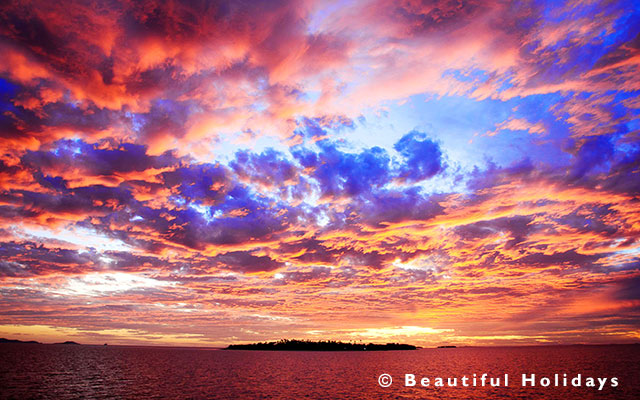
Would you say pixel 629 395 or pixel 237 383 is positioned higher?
pixel 629 395

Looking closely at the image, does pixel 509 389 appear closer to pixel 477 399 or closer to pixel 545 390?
pixel 545 390

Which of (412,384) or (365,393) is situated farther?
(412,384)

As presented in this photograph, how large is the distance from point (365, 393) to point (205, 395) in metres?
33.2

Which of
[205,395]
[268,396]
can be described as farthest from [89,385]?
[268,396]

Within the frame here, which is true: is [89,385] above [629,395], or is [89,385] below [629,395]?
below

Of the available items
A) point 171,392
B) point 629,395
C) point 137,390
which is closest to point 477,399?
point 629,395

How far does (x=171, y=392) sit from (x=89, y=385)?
25514mm

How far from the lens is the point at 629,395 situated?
68.6m

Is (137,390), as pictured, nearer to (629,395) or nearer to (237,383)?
(237,383)

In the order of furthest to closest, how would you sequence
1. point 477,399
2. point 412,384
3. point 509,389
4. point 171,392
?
1. point 412,384
2. point 509,389
3. point 171,392
4. point 477,399

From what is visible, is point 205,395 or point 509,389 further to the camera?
point 509,389

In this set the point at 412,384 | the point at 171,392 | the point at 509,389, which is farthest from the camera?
the point at 412,384

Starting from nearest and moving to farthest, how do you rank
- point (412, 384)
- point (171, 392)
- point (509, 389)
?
point (171, 392) → point (509, 389) → point (412, 384)

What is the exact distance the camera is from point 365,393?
73875 mm
